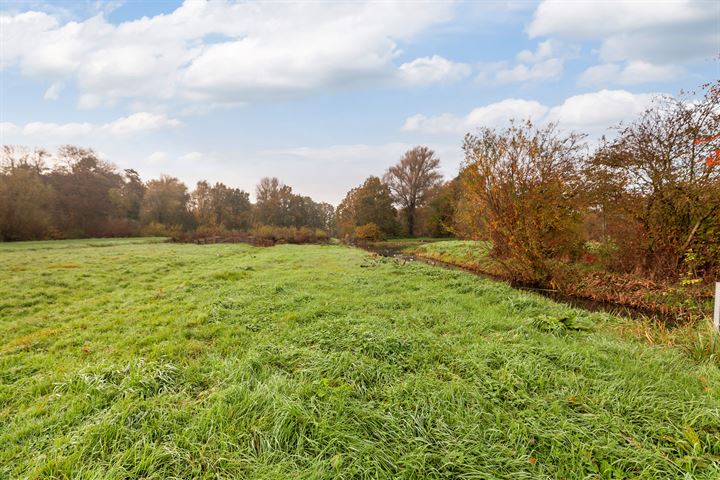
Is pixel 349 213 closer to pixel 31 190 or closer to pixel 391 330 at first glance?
pixel 31 190

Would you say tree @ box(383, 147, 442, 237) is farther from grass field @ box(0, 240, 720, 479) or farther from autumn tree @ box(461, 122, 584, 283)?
grass field @ box(0, 240, 720, 479)

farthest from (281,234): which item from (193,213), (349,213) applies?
(193,213)

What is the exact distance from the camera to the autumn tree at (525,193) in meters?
10.4

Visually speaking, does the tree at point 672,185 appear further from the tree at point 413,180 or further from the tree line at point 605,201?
the tree at point 413,180

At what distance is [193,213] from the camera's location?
44719 mm

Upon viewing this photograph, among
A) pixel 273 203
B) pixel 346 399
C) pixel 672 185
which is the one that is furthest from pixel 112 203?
pixel 672 185

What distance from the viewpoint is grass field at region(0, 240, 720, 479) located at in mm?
2242

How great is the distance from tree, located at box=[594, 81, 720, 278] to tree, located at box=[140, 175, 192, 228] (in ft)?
152

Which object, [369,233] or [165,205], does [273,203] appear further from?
[369,233]

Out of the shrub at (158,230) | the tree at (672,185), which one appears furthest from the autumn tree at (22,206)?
the tree at (672,185)

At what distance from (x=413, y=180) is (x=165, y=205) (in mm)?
36285

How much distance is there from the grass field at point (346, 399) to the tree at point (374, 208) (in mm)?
35453

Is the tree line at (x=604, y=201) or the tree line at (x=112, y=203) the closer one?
the tree line at (x=604, y=201)

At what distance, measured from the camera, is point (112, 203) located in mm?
37375
